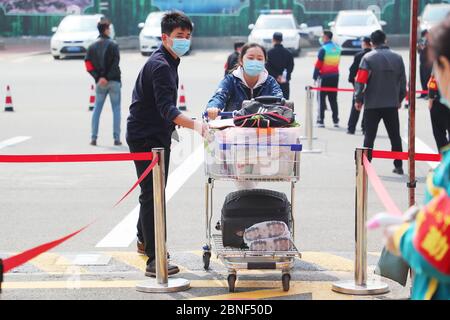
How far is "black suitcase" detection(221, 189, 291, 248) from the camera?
758 cm

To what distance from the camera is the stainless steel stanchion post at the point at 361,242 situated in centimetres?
723

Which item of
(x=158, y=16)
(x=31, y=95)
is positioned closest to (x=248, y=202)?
(x=31, y=95)

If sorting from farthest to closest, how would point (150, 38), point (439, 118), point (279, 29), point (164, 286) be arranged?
point (150, 38) < point (279, 29) < point (439, 118) < point (164, 286)

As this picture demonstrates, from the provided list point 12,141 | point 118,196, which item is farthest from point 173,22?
point 12,141

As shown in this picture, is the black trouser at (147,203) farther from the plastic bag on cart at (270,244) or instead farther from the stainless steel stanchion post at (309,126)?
the stainless steel stanchion post at (309,126)

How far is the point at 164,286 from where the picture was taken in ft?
24.3

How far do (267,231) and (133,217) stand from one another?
3193 millimetres

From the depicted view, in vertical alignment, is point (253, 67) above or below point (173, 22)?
below

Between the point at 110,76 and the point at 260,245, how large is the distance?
30.3ft

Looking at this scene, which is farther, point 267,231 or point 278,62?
point 278,62

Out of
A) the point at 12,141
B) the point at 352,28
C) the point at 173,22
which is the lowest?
the point at 12,141

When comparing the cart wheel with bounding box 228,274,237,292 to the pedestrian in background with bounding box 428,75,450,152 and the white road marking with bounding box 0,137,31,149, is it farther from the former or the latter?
the white road marking with bounding box 0,137,31,149

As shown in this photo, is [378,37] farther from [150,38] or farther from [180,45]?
[150,38]

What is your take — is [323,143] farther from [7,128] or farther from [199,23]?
[199,23]
